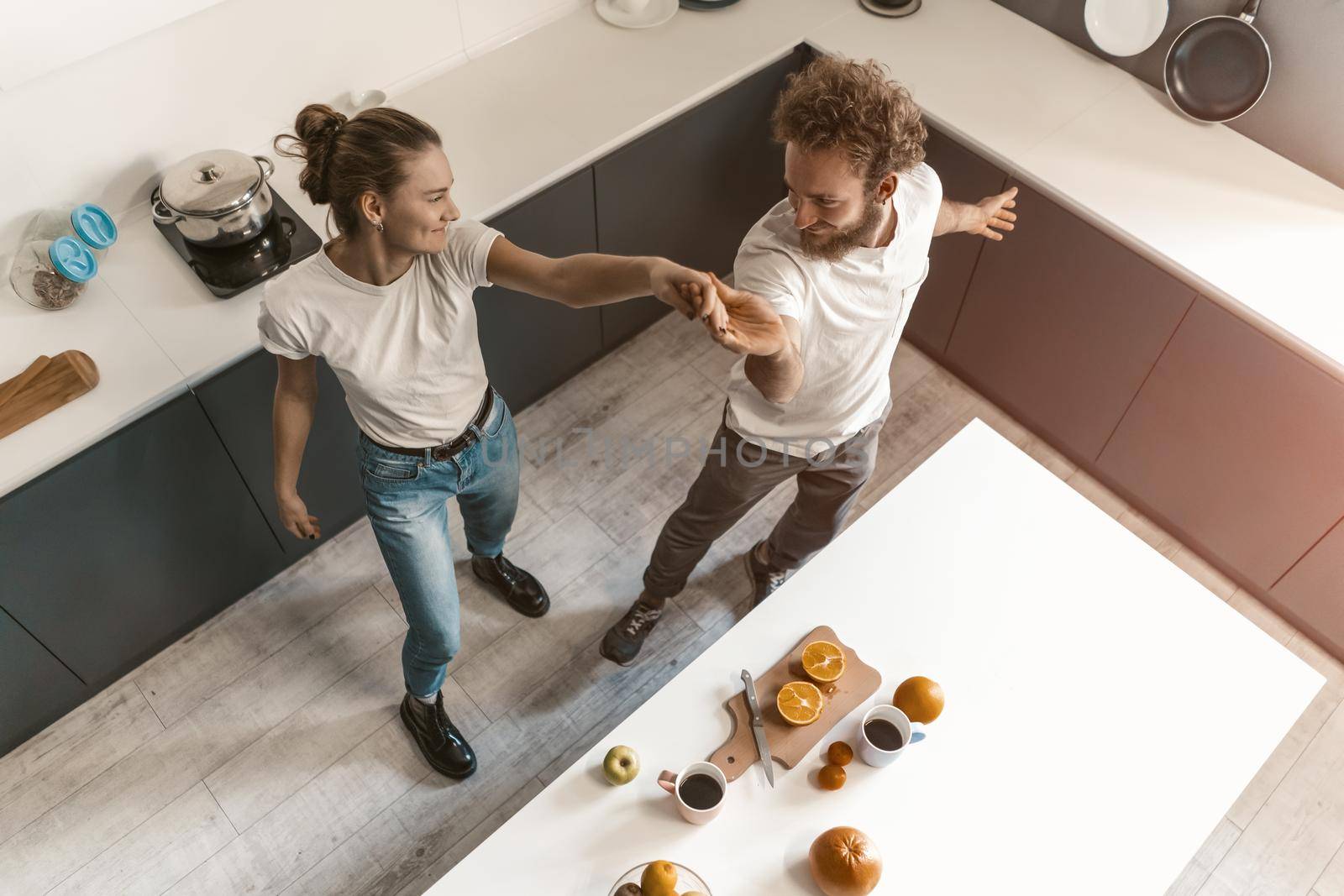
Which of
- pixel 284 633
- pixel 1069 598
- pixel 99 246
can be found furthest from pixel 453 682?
pixel 1069 598

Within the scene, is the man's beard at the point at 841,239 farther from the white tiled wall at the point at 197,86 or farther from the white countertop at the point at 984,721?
the white tiled wall at the point at 197,86

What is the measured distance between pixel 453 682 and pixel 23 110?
60.5 inches

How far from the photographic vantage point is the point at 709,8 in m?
2.75

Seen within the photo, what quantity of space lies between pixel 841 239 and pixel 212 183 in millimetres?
1318

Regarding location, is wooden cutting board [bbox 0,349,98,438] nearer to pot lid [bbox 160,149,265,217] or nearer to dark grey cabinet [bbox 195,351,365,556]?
dark grey cabinet [bbox 195,351,365,556]

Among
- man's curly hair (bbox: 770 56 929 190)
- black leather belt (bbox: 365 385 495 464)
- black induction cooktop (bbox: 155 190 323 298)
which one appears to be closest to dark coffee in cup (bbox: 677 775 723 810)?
black leather belt (bbox: 365 385 495 464)

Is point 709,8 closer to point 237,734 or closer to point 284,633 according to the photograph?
point 284,633

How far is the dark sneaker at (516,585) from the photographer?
2564 millimetres

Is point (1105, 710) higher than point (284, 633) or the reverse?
higher

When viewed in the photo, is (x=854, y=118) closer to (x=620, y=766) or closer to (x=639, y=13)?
(x=620, y=766)

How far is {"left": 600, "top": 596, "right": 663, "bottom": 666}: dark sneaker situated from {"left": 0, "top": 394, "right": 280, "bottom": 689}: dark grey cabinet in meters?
0.89

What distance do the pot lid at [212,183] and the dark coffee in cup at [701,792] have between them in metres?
1.44

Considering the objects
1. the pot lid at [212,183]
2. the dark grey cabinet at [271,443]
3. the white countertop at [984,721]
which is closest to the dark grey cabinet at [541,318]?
the dark grey cabinet at [271,443]

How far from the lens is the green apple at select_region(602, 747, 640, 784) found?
161 centimetres
